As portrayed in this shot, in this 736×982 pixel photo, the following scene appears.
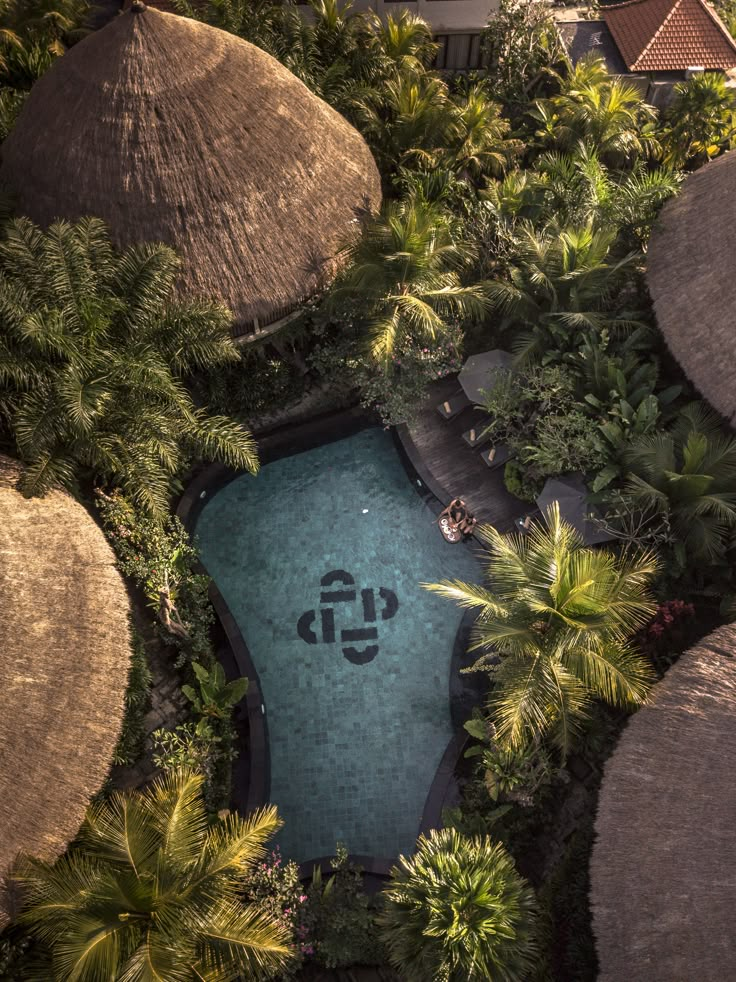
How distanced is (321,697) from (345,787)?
159cm

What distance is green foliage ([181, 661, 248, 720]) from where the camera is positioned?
1125cm

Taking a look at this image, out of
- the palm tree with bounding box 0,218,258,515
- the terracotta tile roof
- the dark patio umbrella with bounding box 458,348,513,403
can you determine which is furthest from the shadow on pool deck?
the terracotta tile roof

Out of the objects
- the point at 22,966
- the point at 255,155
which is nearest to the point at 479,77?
the point at 255,155

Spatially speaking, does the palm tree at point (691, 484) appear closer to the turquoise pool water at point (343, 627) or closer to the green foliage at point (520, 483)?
the green foliage at point (520, 483)

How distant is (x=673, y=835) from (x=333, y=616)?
6709mm

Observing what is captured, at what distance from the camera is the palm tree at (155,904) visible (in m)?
7.57

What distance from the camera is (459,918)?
315 inches

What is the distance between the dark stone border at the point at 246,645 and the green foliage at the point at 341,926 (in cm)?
73

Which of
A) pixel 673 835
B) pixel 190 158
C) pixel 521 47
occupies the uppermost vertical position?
pixel 521 47

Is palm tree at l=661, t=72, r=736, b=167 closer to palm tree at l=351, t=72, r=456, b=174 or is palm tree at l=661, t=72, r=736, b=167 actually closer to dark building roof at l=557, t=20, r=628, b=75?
dark building roof at l=557, t=20, r=628, b=75

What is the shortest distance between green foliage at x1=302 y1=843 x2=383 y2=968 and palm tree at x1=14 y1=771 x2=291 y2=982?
3.51 ft

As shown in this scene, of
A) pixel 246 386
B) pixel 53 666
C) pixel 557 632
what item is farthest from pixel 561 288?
pixel 53 666

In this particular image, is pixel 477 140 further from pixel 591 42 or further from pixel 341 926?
pixel 341 926

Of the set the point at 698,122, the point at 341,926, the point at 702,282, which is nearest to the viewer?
the point at 341,926
